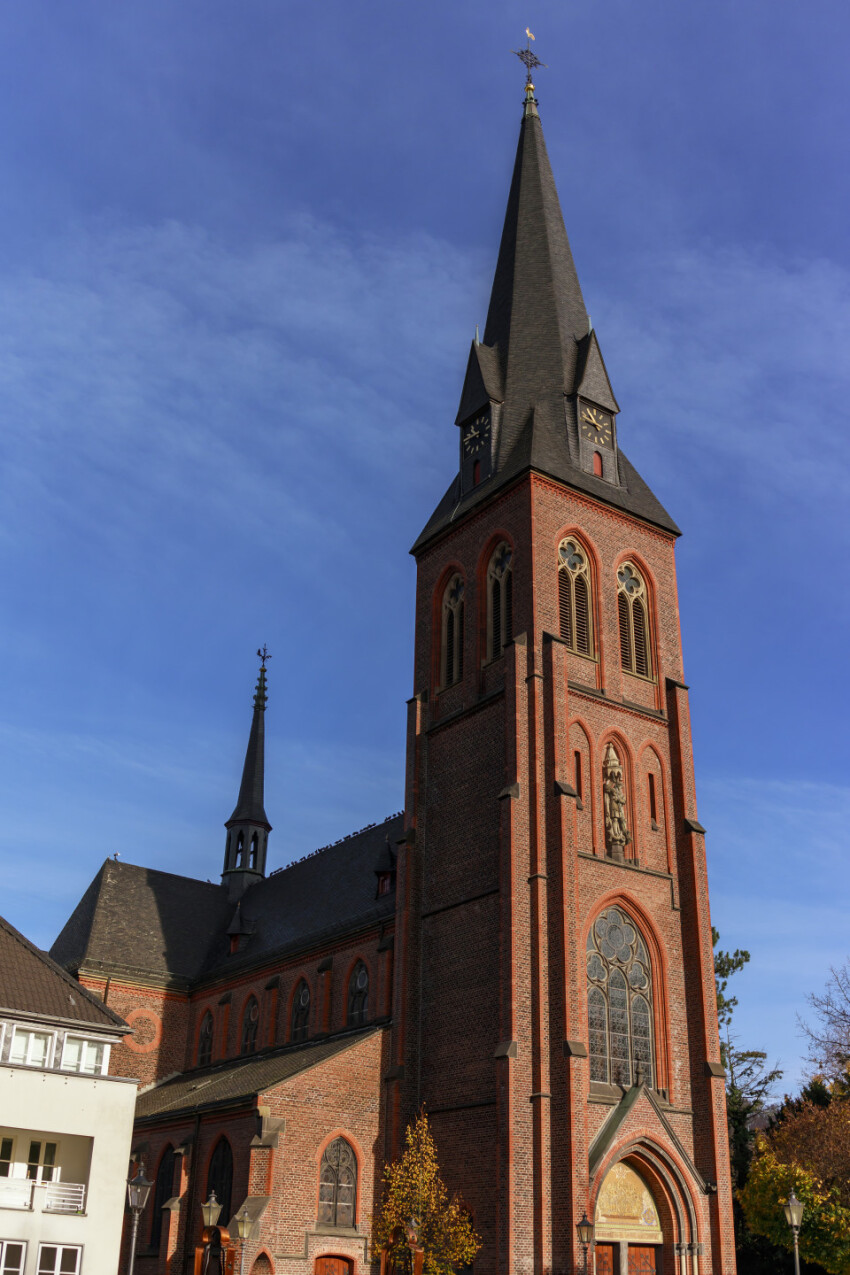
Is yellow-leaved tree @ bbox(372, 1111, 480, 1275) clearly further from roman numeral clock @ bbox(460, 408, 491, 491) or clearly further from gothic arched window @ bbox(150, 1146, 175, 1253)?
roman numeral clock @ bbox(460, 408, 491, 491)

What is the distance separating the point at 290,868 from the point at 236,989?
261 inches

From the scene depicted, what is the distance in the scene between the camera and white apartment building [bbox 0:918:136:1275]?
105ft

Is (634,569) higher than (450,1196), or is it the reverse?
(634,569)

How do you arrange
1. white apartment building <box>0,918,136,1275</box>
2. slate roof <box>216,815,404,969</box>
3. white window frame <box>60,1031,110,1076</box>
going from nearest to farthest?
white apartment building <box>0,918,136,1275</box>
white window frame <box>60,1031,110,1076</box>
slate roof <box>216,815,404,969</box>

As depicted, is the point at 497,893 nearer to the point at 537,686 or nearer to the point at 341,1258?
the point at 537,686

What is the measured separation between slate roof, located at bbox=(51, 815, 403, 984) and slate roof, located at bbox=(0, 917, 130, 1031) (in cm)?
923

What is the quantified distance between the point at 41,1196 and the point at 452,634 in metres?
20.9

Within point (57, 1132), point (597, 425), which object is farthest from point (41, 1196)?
point (597, 425)

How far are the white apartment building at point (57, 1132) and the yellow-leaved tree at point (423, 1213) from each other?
7.45 metres

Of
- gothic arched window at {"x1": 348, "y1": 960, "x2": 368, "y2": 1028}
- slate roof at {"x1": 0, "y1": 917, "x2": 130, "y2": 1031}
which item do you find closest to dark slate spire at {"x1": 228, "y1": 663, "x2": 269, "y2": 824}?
gothic arched window at {"x1": 348, "y1": 960, "x2": 368, "y2": 1028}

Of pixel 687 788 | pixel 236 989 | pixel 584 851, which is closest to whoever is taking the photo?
pixel 584 851

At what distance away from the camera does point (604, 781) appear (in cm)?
3631

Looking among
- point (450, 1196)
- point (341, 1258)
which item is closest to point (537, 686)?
point (450, 1196)

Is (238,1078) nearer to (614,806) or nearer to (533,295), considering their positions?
(614,806)
